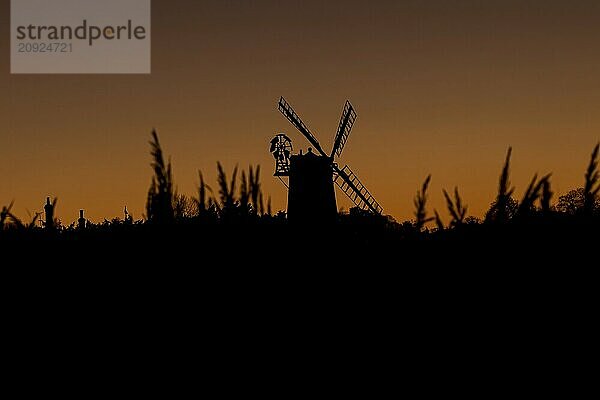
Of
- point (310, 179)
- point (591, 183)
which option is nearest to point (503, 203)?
point (591, 183)

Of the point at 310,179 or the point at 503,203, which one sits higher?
the point at 310,179

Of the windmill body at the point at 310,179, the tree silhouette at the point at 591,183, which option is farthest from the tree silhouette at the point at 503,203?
the windmill body at the point at 310,179

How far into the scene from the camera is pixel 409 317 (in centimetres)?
398

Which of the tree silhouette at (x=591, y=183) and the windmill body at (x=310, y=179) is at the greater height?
the windmill body at (x=310, y=179)

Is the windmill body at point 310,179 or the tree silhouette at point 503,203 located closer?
the tree silhouette at point 503,203

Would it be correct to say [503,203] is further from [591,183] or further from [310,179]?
[310,179]

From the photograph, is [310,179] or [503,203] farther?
[310,179]

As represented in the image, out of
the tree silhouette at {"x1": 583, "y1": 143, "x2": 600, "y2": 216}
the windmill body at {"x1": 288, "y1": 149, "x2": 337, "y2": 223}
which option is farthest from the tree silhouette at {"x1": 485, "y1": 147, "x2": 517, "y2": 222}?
the windmill body at {"x1": 288, "y1": 149, "x2": 337, "y2": 223}

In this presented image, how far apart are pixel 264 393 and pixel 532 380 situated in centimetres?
114

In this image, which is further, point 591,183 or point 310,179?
point 310,179

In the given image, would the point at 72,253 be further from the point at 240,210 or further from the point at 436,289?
the point at 436,289

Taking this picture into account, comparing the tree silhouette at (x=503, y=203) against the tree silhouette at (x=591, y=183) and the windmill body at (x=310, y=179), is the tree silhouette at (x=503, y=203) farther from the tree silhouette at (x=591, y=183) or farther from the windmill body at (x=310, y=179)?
the windmill body at (x=310, y=179)

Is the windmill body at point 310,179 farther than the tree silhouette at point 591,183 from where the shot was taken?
Yes

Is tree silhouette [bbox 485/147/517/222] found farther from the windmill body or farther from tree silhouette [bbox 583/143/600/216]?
the windmill body
